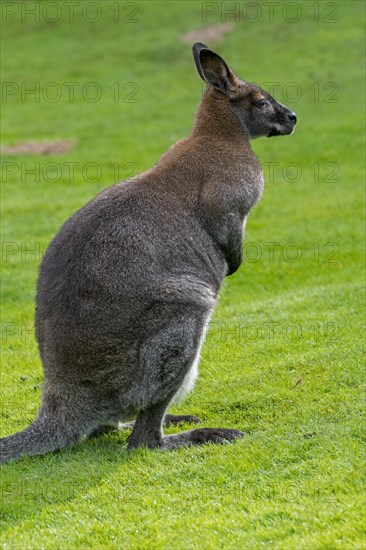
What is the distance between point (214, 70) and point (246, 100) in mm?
457

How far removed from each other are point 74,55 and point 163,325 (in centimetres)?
3071

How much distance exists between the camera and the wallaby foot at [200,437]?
25.8 ft

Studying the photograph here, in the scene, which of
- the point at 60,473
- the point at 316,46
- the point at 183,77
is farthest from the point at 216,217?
the point at 316,46

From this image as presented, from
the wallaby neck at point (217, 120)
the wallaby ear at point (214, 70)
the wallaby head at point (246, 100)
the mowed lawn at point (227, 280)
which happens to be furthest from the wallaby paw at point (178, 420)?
the wallaby ear at point (214, 70)

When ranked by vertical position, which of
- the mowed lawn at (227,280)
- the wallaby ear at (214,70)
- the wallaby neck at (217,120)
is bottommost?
the mowed lawn at (227,280)

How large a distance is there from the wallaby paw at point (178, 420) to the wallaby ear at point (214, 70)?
10.5 feet

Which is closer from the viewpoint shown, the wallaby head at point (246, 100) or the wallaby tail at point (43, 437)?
the wallaby tail at point (43, 437)

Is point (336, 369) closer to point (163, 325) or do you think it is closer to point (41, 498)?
point (163, 325)

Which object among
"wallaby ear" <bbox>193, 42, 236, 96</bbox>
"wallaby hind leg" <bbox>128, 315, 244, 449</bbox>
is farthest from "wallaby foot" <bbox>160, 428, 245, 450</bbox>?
"wallaby ear" <bbox>193, 42, 236, 96</bbox>

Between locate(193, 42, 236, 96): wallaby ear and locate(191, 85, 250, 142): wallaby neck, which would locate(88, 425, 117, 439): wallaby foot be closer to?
locate(191, 85, 250, 142): wallaby neck

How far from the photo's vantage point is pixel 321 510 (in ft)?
20.0

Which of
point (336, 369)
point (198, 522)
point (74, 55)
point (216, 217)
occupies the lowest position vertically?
point (74, 55)

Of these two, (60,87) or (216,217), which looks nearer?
(216,217)

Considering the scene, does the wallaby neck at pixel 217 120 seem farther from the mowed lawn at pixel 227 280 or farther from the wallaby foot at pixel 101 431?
the wallaby foot at pixel 101 431
